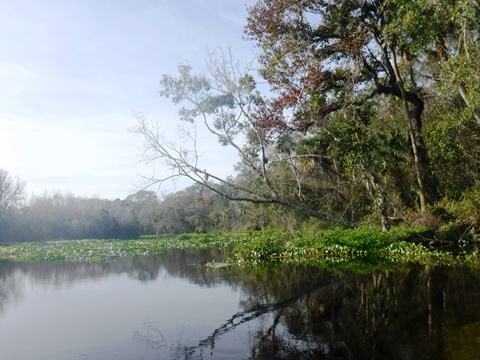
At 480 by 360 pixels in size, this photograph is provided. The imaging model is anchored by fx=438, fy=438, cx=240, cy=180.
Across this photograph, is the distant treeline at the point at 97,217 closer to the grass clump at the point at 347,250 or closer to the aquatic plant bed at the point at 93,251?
→ the aquatic plant bed at the point at 93,251

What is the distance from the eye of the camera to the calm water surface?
579 centimetres

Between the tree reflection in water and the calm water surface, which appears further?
the calm water surface

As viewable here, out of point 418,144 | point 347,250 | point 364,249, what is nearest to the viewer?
point 364,249

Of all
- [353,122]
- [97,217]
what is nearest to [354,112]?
[353,122]

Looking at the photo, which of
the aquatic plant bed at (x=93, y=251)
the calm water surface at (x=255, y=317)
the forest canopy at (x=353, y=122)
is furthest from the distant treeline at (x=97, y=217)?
the calm water surface at (x=255, y=317)

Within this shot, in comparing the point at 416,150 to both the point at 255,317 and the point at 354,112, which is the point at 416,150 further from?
the point at 255,317

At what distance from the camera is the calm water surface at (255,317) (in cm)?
579

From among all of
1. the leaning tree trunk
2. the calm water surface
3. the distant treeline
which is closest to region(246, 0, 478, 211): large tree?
the leaning tree trunk

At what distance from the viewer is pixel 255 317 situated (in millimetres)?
7727

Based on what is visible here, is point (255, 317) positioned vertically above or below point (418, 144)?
below

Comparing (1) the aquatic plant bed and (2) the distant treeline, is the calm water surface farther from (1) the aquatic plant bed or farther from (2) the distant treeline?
(2) the distant treeline

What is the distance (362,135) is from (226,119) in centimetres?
530

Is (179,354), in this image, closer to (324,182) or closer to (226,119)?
(226,119)

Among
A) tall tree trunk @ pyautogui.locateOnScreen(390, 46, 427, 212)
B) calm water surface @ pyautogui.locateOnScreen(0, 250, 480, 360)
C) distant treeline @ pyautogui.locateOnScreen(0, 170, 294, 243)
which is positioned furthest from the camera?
distant treeline @ pyautogui.locateOnScreen(0, 170, 294, 243)
